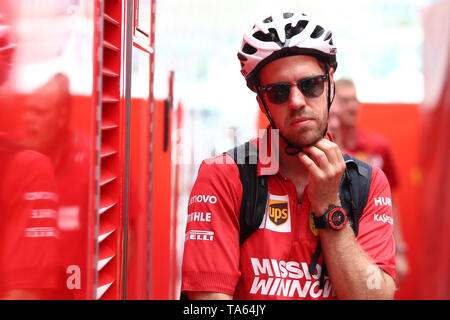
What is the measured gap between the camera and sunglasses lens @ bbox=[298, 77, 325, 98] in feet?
5.70

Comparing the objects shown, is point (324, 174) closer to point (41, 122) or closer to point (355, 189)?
point (355, 189)

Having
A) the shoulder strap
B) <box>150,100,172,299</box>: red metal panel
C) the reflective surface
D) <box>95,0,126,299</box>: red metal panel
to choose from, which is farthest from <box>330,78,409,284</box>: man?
the reflective surface

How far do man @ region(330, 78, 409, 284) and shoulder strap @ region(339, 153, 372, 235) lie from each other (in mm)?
2492

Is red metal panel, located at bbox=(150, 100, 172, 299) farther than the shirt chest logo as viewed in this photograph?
Yes

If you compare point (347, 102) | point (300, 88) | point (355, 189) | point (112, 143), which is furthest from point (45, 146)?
point (347, 102)

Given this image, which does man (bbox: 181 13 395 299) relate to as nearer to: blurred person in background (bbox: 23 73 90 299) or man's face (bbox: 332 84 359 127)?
blurred person in background (bbox: 23 73 90 299)

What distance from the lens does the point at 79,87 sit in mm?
1407

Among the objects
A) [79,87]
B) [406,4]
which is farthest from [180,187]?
[406,4]

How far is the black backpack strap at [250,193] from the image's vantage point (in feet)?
5.51

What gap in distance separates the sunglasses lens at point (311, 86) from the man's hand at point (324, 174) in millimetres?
167

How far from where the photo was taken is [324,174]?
1651 millimetres

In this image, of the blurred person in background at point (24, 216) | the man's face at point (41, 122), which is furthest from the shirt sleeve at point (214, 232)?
the man's face at point (41, 122)

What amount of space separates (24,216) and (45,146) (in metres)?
0.17

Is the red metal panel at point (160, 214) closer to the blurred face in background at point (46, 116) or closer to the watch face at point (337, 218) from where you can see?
the watch face at point (337, 218)
